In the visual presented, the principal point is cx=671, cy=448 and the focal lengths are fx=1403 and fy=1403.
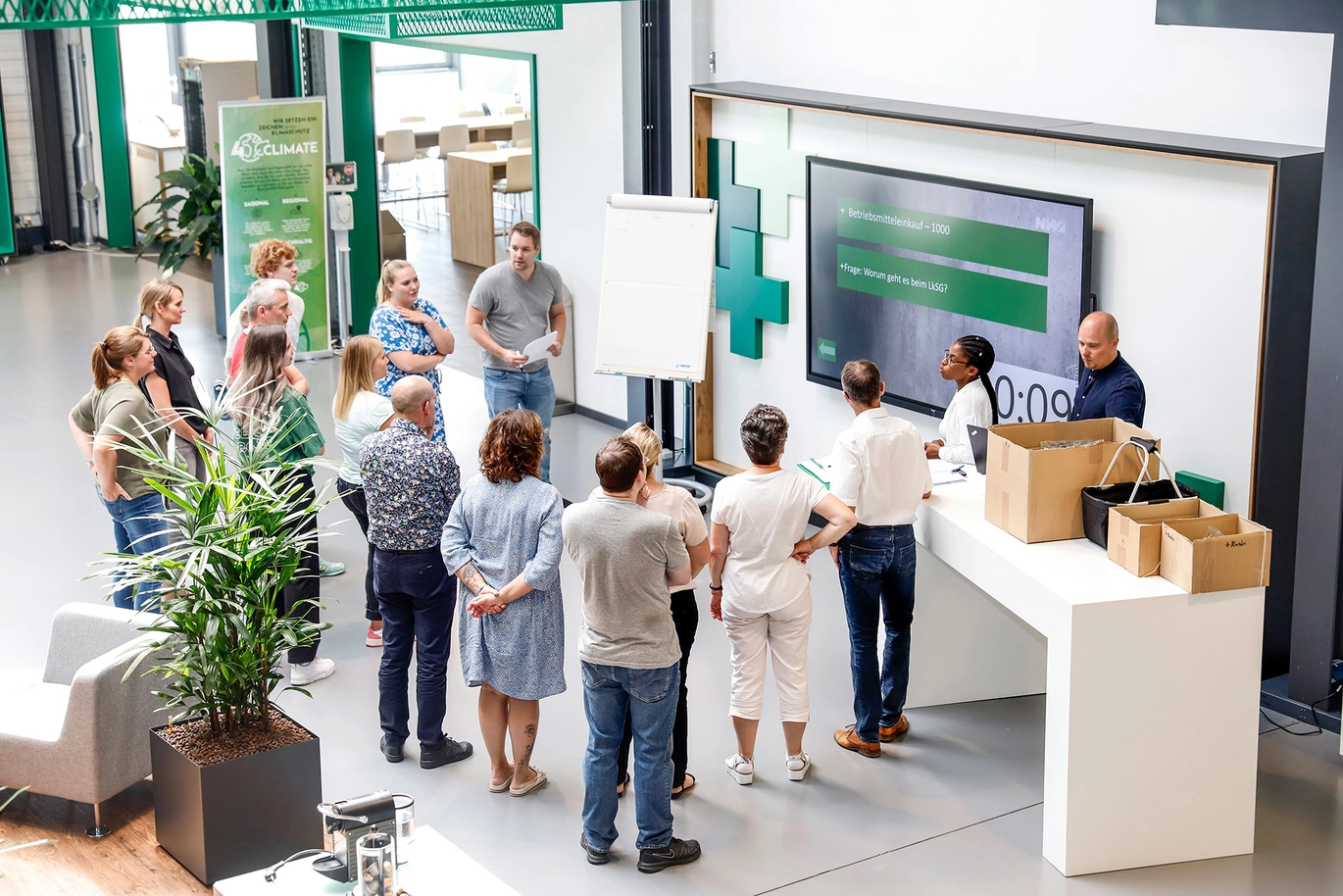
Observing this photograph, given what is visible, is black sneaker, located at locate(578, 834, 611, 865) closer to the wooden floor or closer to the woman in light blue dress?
the woman in light blue dress

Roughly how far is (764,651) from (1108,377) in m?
1.60

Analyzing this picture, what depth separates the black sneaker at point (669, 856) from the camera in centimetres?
424

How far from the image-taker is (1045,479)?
4.39 m

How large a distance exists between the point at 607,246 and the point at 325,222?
13.5 feet

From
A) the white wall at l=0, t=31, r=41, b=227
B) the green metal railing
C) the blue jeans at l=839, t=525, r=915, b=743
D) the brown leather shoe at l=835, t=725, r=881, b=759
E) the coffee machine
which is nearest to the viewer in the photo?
the coffee machine

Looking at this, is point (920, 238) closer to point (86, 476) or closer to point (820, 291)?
point (820, 291)

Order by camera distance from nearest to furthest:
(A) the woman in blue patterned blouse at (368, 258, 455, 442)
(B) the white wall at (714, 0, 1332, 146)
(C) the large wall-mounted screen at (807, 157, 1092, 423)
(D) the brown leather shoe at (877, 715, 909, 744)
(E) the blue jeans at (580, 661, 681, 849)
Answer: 1. (E) the blue jeans at (580, 661, 681, 849)
2. (B) the white wall at (714, 0, 1332, 146)
3. (D) the brown leather shoe at (877, 715, 909, 744)
4. (C) the large wall-mounted screen at (807, 157, 1092, 423)
5. (A) the woman in blue patterned blouse at (368, 258, 455, 442)

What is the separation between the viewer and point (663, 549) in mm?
4055

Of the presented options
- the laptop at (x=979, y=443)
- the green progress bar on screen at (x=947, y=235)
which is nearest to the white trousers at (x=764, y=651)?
the laptop at (x=979, y=443)

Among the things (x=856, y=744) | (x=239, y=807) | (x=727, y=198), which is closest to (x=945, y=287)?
(x=727, y=198)

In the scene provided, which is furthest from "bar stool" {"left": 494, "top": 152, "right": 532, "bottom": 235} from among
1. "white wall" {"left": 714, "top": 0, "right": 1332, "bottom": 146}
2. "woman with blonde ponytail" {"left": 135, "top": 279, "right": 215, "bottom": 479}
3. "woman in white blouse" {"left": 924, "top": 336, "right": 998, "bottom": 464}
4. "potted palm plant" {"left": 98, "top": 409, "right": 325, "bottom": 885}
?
"potted palm plant" {"left": 98, "top": 409, "right": 325, "bottom": 885}

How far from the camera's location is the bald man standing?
4.95 m

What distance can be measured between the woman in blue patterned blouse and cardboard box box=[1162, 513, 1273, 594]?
10.6ft

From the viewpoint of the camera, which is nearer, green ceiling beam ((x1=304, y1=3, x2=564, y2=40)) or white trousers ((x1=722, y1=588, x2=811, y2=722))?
white trousers ((x1=722, y1=588, x2=811, y2=722))
